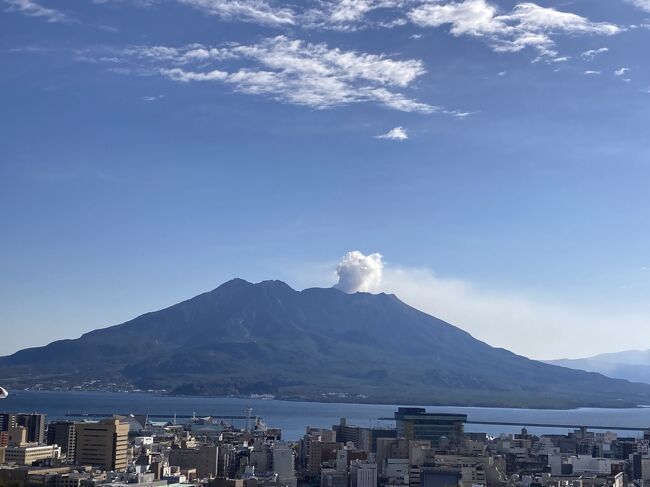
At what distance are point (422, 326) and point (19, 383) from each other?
70670 millimetres

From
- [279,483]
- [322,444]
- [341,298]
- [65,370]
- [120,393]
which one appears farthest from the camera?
[341,298]

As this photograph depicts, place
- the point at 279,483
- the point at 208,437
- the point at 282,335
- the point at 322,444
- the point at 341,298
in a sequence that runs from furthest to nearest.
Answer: the point at 341,298 → the point at 282,335 → the point at 208,437 → the point at 322,444 → the point at 279,483

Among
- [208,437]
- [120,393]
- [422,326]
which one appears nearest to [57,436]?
[208,437]

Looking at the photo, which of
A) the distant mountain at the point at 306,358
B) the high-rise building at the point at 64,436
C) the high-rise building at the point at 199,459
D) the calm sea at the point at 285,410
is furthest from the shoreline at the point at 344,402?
the high-rise building at the point at 199,459

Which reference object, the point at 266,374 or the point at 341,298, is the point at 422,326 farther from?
the point at 266,374

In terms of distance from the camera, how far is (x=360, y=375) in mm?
147250

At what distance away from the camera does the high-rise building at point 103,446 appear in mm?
42812

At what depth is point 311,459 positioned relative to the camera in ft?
159

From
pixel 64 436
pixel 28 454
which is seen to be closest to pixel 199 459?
pixel 28 454

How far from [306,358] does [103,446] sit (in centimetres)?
11289

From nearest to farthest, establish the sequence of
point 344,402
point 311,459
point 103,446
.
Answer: point 103,446 → point 311,459 → point 344,402

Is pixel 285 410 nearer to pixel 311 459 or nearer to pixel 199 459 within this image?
pixel 311 459

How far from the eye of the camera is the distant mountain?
140 meters

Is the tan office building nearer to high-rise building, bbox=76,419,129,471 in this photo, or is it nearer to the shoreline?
high-rise building, bbox=76,419,129,471
